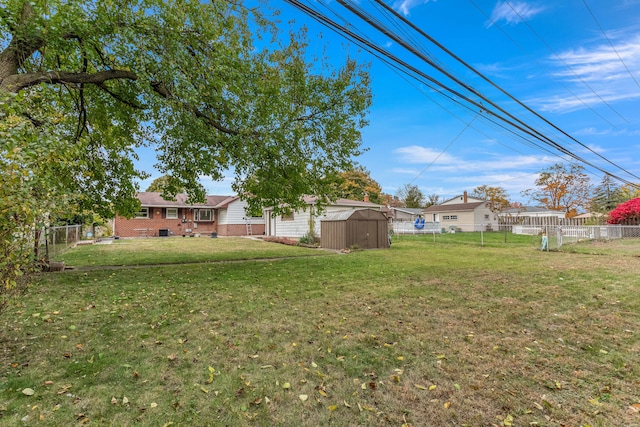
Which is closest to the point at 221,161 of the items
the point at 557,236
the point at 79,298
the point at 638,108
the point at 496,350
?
the point at 79,298

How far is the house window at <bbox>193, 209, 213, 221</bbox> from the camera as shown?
2773 centimetres

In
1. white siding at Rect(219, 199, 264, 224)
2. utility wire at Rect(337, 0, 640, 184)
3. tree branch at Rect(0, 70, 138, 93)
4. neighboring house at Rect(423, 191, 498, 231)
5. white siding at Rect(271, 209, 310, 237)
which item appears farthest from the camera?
neighboring house at Rect(423, 191, 498, 231)

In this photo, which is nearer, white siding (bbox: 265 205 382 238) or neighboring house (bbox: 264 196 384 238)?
neighboring house (bbox: 264 196 384 238)

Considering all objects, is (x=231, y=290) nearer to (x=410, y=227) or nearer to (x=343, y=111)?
(x=343, y=111)

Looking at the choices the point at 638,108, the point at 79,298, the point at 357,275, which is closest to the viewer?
the point at 79,298

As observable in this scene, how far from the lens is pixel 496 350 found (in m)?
3.65

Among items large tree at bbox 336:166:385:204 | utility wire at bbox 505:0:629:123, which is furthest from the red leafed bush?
large tree at bbox 336:166:385:204

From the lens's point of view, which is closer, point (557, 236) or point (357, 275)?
point (357, 275)

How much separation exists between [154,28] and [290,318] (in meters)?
7.35

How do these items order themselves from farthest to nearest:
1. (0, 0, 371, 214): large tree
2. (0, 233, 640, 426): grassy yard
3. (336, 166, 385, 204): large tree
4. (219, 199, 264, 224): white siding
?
(336, 166, 385, 204): large tree, (219, 199, 264, 224): white siding, (0, 0, 371, 214): large tree, (0, 233, 640, 426): grassy yard

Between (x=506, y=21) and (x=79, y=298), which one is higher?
(x=506, y=21)

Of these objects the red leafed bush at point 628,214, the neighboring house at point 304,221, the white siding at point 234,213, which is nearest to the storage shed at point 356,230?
the neighboring house at point 304,221

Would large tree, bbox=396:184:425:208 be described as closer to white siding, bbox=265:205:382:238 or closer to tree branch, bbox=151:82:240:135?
white siding, bbox=265:205:382:238

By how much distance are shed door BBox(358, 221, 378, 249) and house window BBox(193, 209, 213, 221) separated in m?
17.7
